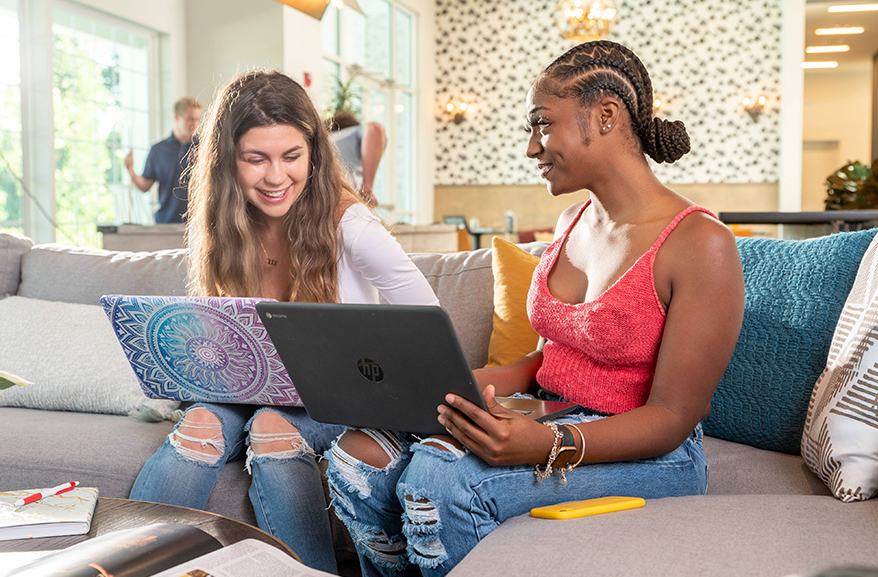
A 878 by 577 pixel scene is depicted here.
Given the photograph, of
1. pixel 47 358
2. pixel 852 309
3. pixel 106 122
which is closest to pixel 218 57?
pixel 106 122

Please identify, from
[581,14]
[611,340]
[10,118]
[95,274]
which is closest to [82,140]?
[10,118]

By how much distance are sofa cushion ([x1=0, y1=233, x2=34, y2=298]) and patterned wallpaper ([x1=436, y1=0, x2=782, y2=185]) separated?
23.7 ft

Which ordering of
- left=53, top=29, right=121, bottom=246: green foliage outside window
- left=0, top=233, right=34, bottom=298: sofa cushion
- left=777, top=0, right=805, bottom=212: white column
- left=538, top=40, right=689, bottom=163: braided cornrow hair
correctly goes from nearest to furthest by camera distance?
left=538, top=40, right=689, bottom=163: braided cornrow hair, left=0, top=233, right=34, bottom=298: sofa cushion, left=53, top=29, right=121, bottom=246: green foliage outside window, left=777, top=0, right=805, bottom=212: white column

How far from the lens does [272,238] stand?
172cm

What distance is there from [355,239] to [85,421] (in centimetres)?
78

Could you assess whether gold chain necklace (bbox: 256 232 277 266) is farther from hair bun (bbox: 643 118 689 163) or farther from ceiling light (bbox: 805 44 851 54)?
ceiling light (bbox: 805 44 851 54)

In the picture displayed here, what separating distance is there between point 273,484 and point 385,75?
7692mm

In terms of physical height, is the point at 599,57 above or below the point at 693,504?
above

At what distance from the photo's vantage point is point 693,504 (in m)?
1.12

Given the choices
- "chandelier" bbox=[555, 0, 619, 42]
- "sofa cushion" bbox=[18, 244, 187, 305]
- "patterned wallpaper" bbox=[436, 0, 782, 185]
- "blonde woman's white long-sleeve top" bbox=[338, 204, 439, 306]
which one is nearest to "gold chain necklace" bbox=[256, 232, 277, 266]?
"blonde woman's white long-sleeve top" bbox=[338, 204, 439, 306]

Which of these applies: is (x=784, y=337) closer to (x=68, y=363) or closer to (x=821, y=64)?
(x=68, y=363)

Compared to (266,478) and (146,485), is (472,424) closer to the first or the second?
(266,478)

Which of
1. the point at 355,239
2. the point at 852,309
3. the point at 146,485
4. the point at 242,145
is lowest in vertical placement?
the point at 146,485

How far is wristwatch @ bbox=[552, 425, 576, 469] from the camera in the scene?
1090 mm
